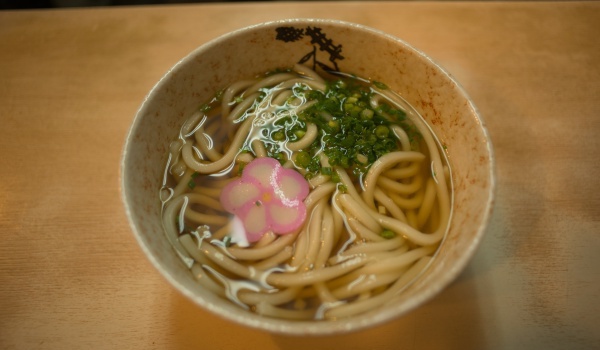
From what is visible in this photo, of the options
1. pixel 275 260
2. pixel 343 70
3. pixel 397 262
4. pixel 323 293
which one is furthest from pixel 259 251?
pixel 343 70

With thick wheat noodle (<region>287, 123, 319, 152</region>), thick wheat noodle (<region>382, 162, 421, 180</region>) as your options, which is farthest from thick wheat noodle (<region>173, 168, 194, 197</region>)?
thick wheat noodle (<region>382, 162, 421, 180</region>)

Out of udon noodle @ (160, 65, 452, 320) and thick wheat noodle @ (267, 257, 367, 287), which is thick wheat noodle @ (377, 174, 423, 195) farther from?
thick wheat noodle @ (267, 257, 367, 287)

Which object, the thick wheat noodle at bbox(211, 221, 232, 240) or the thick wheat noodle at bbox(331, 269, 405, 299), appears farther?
the thick wheat noodle at bbox(211, 221, 232, 240)

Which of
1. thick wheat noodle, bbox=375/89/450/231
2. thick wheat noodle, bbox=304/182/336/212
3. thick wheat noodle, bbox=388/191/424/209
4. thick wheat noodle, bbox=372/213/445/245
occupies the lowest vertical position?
thick wheat noodle, bbox=304/182/336/212

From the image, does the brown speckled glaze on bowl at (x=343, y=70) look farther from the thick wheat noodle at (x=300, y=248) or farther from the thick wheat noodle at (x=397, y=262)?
the thick wheat noodle at (x=300, y=248)

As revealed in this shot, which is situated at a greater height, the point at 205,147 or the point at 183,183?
the point at 205,147

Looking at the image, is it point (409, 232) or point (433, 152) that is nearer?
point (409, 232)

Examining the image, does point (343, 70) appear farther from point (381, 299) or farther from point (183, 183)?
point (381, 299)

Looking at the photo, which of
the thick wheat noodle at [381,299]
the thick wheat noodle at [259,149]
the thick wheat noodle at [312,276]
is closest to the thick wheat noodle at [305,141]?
the thick wheat noodle at [259,149]
